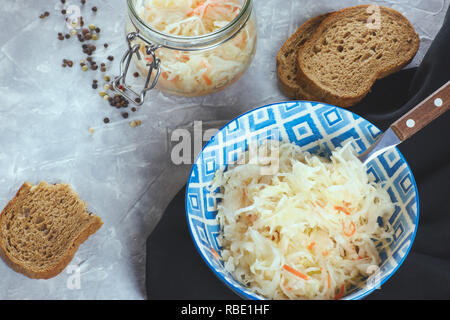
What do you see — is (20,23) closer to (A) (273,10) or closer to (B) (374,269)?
(A) (273,10)

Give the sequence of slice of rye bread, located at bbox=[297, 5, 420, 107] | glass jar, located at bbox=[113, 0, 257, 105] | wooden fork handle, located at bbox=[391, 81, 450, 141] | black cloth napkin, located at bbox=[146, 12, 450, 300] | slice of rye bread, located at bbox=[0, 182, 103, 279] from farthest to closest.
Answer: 1. slice of rye bread, located at bbox=[297, 5, 420, 107]
2. slice of rye bread, located at bbox=[0, 182, 103, 279]
3. black cloth napkin, located at bbox=[146, 12, 450, 300]
4. glass jar, located at bbox=[113, 0, 257, 105]
5. wooden fork handle, located at bbox=[391, 81, 450, 141]

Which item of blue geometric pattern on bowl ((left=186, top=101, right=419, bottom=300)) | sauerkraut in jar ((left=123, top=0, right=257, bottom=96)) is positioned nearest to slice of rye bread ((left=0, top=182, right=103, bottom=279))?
blue geometric pattern on bowl ((left=186, top=101, right=419, bottom=300))

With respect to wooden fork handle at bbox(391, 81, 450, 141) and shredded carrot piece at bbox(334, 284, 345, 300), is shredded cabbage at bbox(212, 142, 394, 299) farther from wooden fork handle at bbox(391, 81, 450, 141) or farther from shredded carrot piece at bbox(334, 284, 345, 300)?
wooden fork handle at bbox(391, 81, 450, 141)

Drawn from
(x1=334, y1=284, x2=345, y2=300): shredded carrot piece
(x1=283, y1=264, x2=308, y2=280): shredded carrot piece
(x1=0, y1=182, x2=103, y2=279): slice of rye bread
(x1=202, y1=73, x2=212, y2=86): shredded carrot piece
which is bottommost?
(x1=334, y1=284, x2=345, y2=300): shredded carrot piece

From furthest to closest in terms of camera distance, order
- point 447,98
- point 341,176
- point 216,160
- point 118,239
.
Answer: point 118,239
point 216,160
point 341,176
point 447,98

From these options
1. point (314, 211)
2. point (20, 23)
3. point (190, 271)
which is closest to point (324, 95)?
point (314, 211)

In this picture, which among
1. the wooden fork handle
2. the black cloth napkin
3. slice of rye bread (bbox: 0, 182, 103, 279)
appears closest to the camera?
the wooden fork handle

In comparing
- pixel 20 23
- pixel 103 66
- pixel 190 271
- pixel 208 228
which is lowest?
pixel 190 271
